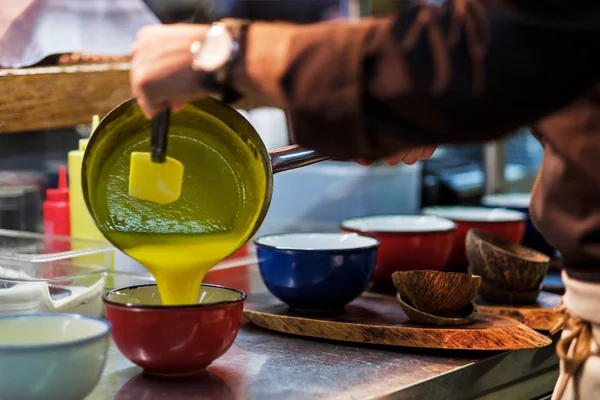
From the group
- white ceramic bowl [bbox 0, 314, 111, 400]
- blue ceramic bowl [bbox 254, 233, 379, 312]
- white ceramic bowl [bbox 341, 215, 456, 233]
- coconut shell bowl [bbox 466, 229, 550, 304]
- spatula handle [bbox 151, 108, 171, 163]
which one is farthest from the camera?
white ceramic bowl [bbox 341, 215, 456, 233]

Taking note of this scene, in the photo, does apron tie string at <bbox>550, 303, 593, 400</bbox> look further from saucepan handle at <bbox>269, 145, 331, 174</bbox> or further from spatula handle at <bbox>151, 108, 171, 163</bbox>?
spatula handle at <bbox>151, 108, 171, 163</bbox>

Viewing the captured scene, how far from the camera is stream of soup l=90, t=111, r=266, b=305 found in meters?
1.42

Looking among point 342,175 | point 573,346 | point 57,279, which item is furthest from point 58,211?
point 342,175

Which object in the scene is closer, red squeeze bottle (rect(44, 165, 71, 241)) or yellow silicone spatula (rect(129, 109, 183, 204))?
yellow silicone spatula (rect(129, 109, 183, 204))

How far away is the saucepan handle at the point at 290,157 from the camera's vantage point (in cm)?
150

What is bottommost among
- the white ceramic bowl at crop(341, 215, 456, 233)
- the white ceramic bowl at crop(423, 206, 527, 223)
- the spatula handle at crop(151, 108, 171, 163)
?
the white ceramic bowl at crop(423, 206, 527, 223)

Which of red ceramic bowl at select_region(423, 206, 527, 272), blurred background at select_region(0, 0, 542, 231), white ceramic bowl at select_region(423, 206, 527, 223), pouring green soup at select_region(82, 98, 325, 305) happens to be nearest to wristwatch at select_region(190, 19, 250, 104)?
pouring green soup at select_region(82, 98, 325, 305)

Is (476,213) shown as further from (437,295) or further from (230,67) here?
(230,67)

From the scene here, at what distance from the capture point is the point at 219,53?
111cm

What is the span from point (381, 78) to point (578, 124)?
310mm

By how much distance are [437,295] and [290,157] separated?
1.19 ft

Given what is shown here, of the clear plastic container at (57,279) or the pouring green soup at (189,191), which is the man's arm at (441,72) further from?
the clear plastic container at (57,279)

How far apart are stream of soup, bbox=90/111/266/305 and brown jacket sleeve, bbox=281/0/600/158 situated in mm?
455

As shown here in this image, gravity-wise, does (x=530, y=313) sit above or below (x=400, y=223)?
below
